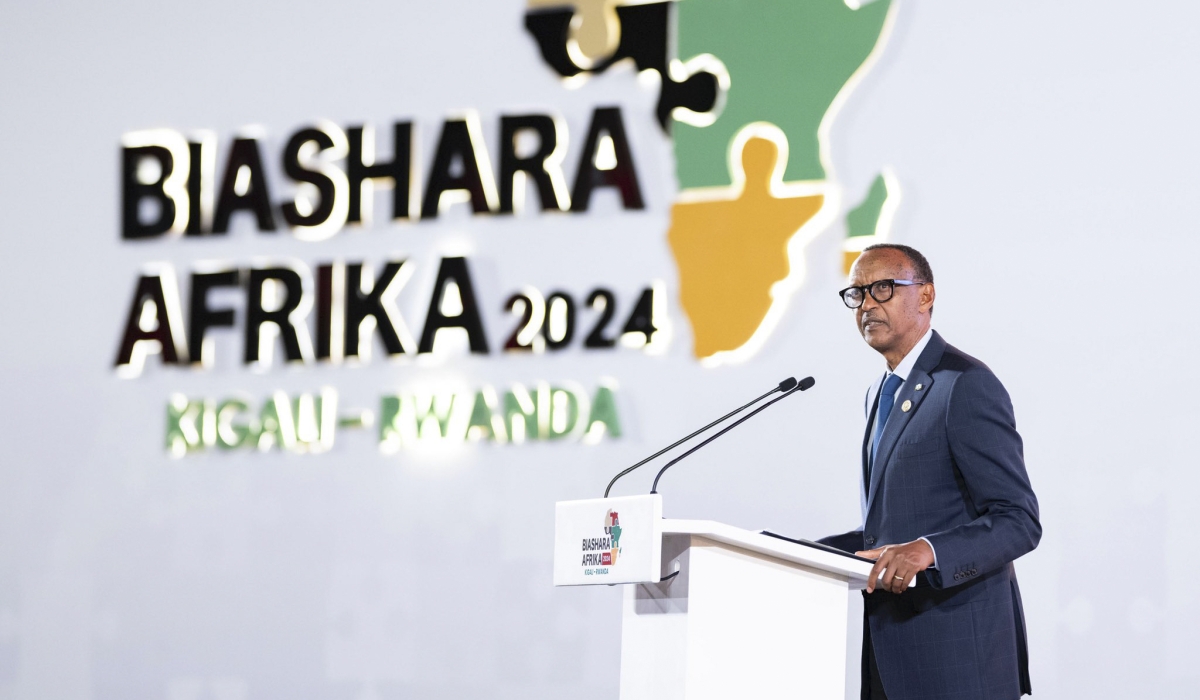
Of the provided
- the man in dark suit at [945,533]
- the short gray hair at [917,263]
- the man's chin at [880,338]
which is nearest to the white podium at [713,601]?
the man in dark suit at [945,533]

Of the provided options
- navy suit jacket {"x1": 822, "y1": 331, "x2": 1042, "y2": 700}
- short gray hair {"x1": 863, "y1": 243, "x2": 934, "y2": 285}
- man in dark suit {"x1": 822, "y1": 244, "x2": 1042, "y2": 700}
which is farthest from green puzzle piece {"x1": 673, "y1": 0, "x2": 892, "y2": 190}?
navy suit jacket {"x1": 822, "y1": 331, "x2": 1042, "y2": 700}

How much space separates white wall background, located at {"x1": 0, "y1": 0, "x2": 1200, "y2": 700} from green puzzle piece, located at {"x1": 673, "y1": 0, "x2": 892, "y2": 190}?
0.11m

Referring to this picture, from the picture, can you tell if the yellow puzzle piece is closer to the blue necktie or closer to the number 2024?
the number 2024

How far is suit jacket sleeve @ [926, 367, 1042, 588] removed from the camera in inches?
113

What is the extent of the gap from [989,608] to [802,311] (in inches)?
79.8

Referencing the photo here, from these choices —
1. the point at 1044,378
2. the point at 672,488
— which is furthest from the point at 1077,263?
the point at 672,488

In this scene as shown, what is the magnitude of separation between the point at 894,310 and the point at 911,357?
112 millimetres

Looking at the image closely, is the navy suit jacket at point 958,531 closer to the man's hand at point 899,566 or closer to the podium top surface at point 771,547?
the man's hand at point 899,566

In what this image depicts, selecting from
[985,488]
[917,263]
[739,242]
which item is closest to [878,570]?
[985,488]

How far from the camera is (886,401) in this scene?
330 centimetres

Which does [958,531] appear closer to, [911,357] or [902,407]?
[902,407]

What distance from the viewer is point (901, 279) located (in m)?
3.26

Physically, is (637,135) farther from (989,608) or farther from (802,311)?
(989,608)

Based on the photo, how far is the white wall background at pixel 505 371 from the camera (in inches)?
179
